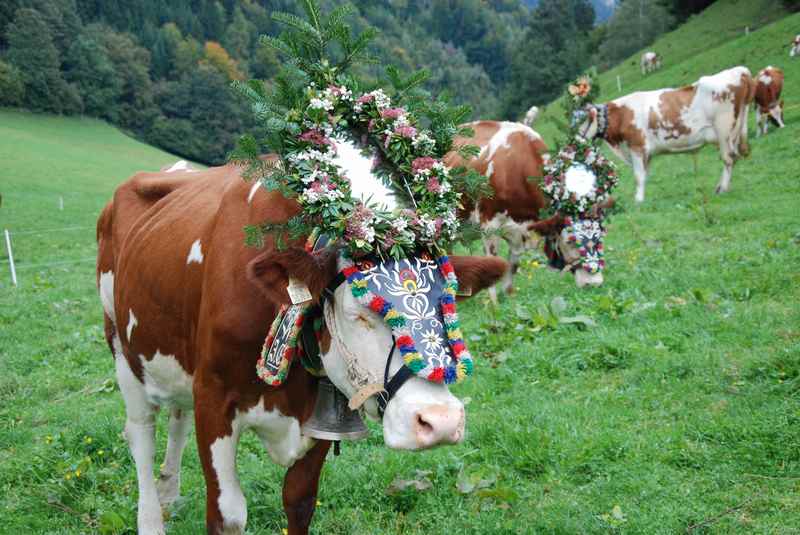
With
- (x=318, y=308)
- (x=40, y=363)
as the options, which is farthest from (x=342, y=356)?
(x=40, y=363)

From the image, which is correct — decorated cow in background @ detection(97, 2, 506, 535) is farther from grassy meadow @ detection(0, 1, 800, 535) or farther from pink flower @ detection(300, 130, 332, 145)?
grassy meadow @ detection(0, 1, 800, 535)

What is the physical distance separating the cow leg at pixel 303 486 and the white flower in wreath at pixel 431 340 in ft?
3.92

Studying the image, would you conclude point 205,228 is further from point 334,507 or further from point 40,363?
point 40,363

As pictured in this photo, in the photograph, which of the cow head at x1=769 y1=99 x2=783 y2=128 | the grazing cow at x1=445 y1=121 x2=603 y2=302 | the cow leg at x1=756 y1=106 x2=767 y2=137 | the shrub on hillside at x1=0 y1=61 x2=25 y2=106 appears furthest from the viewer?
the shrub on hillside at x1=0 y1=61 x2=25 y2=106

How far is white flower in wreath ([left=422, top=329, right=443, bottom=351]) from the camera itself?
245 cm

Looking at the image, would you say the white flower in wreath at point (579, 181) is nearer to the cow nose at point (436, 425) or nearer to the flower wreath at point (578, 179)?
the flower wreath at point (578, 179)

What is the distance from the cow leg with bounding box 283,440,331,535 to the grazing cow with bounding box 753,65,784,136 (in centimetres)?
1803

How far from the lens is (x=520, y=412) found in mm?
5051

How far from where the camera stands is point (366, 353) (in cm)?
258

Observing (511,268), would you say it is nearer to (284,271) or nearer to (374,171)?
(374,171)

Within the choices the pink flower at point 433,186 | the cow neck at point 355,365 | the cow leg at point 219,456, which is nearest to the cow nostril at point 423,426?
the cow neck at point 355,365

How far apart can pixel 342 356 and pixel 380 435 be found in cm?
250

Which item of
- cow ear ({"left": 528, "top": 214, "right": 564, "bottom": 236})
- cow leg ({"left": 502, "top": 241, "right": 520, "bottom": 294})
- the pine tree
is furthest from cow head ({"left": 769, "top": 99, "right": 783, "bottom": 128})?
A: the pine tree

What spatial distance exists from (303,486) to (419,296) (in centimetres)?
142
